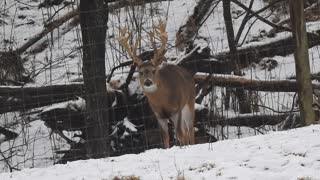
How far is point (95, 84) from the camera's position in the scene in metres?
8.46

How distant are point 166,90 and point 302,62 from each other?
7.83ft

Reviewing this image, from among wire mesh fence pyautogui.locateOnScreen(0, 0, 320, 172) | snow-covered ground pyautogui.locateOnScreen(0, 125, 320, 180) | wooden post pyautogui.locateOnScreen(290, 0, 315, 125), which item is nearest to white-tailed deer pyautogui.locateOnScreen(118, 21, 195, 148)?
wire mesh fence pyautogui.locateOnScreen(0, 0, 320, 172)

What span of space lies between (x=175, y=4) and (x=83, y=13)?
5.47m

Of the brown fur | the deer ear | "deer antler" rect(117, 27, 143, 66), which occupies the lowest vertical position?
the brown fur

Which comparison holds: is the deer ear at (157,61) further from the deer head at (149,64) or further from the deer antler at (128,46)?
the deer antler at (128,46)

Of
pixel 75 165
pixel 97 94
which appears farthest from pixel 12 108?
pixel 75 165

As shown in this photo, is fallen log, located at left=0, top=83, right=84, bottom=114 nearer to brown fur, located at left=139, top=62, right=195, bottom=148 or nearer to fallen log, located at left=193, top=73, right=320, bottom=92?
brown fur, located at left=139, top=62, right=195, bottom=148

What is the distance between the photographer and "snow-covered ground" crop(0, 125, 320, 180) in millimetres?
4656

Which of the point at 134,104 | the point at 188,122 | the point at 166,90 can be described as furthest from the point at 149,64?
the point at 188,122

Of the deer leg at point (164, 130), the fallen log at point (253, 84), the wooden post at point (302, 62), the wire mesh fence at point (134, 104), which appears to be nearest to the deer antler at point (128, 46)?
the wire mesh fence at point (134, 104)

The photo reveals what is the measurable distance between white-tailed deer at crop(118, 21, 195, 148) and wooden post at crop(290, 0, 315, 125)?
1955 mm

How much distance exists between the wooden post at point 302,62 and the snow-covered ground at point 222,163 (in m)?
1.37

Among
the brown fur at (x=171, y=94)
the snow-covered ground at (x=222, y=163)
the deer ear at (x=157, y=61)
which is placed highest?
the deer ear at (x=157, y=61)

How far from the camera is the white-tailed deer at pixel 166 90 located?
28.9 feet
